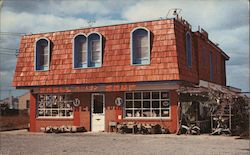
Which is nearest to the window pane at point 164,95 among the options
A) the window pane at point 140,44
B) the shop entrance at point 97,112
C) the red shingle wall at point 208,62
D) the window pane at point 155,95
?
the window pane at point 155,95

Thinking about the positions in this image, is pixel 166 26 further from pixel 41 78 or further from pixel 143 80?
pixel 41 78

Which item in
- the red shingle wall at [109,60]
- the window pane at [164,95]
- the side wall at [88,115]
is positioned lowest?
the side wall at [88,115]

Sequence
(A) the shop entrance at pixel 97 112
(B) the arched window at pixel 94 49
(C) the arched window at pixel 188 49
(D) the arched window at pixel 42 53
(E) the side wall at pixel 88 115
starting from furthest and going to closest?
(D) the arched window at pixel 42 53, (B) the arched window at pixel 94 49, (C) the arched window at pixel 188 49, (A) the shop entrance at pixel 97 112, (E) the side wall at pixel 88 115

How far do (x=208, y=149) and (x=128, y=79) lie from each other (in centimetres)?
866

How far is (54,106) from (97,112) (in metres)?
3.25

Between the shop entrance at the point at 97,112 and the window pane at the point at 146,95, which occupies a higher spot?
the window pane at the point at 146,95

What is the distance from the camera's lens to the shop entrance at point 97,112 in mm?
22547

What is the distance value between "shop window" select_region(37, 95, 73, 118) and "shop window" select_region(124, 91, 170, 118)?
4021mm

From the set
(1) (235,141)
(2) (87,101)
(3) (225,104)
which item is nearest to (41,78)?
(2) (87,101)

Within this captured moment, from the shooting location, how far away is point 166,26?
21250 mm

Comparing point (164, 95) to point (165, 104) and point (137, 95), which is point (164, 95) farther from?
point (137, 95)

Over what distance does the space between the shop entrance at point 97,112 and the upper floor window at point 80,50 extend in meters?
2.24

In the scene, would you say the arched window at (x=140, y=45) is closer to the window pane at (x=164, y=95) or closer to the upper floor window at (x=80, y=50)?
the window pane at (x=164, y=95)

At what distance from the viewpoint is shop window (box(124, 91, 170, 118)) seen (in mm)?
21109
